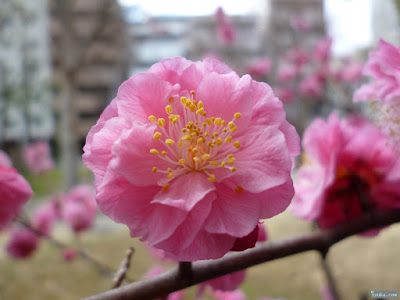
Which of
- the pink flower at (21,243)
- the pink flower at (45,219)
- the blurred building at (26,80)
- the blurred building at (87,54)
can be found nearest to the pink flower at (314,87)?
the pink flower at (45,219)

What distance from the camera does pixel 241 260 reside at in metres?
0.29

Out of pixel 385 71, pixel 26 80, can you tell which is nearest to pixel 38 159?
pixel 385 71

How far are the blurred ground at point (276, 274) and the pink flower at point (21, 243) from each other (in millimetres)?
457

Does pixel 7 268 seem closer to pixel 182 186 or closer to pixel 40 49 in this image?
pixel 182 186

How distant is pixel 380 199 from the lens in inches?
15.5

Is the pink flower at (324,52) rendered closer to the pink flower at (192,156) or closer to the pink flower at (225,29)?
the pink flower at (225,29)

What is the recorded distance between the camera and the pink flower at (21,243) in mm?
1130

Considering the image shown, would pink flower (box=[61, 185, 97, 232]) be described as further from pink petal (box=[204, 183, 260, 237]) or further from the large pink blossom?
pink petal (box=[204, 183, 260, 237])

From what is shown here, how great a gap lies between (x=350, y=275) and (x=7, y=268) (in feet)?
5.68

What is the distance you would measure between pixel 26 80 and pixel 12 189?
6.98 meters

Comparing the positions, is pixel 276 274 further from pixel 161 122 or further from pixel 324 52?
pixel 161 122

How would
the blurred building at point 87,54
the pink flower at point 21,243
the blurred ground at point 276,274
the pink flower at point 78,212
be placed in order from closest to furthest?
the pink flower at point 21,243, the pink flower at point 78,212, the blurred ground at point 276,274, the blurred building at point 87,54

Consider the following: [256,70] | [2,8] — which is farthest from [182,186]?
[2,8]

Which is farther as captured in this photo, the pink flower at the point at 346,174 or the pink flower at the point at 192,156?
the pink flower at the point at 346,174
